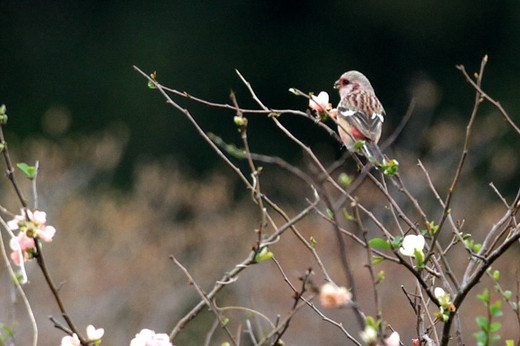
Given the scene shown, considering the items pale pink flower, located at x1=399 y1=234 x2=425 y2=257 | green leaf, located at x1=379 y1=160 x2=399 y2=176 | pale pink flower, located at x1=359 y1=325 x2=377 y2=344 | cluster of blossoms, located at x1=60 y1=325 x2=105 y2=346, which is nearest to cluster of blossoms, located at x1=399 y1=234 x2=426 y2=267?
pale pink flower, located at x1=399 y1=234 x2=425 y2=257

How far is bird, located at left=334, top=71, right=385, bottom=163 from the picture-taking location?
475 centimetres

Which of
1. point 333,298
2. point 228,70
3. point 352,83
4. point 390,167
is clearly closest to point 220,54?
point 228,70

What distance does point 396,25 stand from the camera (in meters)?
21.3

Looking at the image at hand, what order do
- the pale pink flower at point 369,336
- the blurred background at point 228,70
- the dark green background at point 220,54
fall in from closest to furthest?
1. the pale pink flower at point 369,336
2. the blurred background at point 228,70
3. the dark green background at point 220,54

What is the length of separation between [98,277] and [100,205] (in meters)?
0.89

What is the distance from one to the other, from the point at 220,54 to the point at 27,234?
18313 mm

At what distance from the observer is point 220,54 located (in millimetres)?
20422

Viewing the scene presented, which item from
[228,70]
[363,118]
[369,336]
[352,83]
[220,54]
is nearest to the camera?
[369,336]

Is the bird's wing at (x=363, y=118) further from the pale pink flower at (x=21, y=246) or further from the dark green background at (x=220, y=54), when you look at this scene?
the dark green background at (x=220, y=54)

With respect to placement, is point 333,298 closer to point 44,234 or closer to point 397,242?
point 397,242

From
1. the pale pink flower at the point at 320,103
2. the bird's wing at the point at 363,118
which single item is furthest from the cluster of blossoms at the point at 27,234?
the bird's wing at the point at 363,118

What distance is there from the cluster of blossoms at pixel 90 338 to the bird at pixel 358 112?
230cm

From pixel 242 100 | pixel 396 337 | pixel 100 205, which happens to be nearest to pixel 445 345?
pixel 396 337

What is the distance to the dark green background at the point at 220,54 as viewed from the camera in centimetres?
1886
